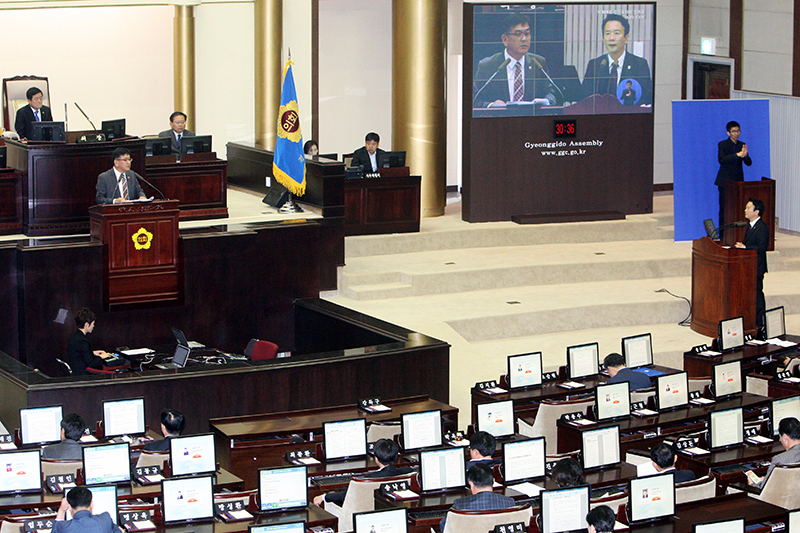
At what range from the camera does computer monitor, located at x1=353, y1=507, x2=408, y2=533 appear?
5.50 meters

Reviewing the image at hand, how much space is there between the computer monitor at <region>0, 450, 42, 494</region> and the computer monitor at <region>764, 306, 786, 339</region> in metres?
6.35

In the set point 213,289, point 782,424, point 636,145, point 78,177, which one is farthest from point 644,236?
point 782,424

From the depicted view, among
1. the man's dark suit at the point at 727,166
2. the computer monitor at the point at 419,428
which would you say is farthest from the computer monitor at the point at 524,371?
the man's dark suit at the point at 727,166

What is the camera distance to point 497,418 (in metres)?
7.71

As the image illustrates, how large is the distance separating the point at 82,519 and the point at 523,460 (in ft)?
8.12

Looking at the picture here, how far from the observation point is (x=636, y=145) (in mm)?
15242

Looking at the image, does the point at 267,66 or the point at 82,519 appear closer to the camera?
the point at 82,519

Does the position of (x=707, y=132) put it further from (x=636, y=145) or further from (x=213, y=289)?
(x=213, y=289)

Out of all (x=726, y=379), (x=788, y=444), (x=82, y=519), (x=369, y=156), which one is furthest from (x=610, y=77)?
(x=82, y=519)

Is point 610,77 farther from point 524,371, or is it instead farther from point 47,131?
point 524,371

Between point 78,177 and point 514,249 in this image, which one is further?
point 514,249

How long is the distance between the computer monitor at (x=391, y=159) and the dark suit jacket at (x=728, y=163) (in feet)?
11.6

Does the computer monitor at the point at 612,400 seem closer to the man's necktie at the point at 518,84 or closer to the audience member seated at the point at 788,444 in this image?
the audience member seated at the point at 788,444

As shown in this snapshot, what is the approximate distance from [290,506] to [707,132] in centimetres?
891
